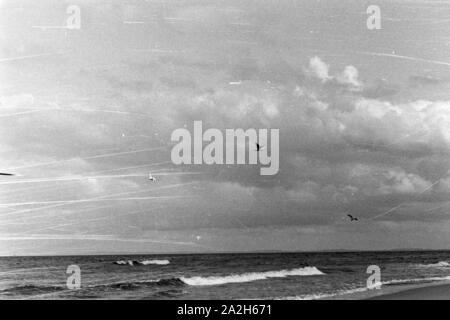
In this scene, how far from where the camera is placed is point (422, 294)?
20.7 metres

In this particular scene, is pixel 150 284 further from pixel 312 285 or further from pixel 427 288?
pixel 427 288

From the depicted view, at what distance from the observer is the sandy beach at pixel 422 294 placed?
63.8 ft

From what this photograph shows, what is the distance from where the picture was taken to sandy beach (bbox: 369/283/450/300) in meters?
19.4

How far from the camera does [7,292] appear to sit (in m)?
27.1

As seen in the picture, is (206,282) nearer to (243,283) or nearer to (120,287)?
(243,283)

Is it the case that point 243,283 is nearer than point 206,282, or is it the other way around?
point 243,283
